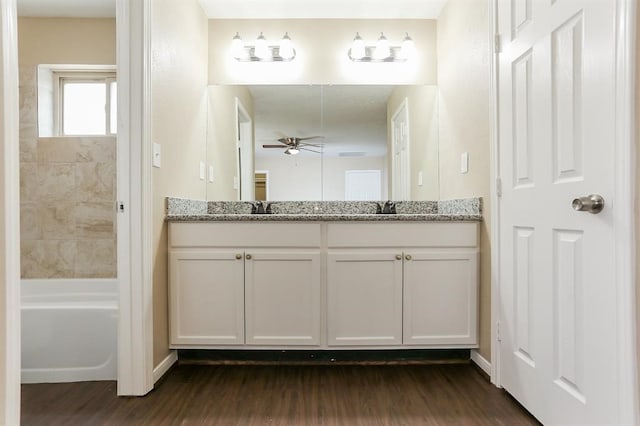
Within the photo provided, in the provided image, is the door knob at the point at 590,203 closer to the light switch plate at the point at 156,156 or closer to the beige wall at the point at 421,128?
the beige wall at the point at 421,128

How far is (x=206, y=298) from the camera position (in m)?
1.96

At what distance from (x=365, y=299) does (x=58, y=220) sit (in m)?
2.19

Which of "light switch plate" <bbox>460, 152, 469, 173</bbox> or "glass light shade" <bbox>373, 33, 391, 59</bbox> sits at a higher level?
"glass light shade" <bbox>373, 33, 391, 59</bbox>

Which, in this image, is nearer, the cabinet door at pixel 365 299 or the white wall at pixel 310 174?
the cabinet door at pixel 365 299

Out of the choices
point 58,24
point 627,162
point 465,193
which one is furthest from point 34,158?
point 627,162

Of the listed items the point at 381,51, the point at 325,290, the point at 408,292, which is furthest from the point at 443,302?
the point at 381,51

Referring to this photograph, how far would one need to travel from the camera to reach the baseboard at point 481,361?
1853 mm

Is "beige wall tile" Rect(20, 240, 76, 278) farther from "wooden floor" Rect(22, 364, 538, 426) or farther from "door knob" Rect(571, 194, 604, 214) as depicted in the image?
"door knob" Rect(571, 194, 604, 214)

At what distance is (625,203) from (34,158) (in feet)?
10.6

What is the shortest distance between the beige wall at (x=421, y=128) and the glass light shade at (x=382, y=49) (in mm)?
252

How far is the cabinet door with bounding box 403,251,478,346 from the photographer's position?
1943 millimetres

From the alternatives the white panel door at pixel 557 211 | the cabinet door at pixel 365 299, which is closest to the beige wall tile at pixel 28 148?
the cabinet door at pixel 365 299

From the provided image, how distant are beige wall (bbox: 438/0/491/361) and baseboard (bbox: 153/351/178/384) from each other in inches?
66.1

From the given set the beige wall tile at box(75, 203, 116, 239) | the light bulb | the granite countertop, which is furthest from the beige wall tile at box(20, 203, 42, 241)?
the light bulb
